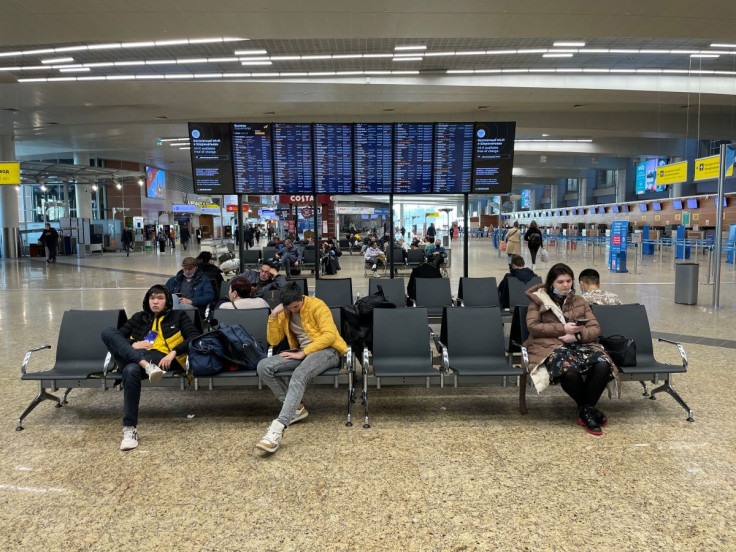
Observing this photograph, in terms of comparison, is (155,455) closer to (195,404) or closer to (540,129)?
(195,404)

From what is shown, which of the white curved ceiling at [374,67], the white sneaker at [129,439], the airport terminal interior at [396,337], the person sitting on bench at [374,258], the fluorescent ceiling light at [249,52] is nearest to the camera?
the airport terminal interior at [396,337]

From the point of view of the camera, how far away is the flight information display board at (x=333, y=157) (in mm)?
8602

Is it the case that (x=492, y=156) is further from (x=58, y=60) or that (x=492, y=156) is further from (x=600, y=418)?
(x=58, y=60)

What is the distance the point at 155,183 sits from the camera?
3938 centimetres

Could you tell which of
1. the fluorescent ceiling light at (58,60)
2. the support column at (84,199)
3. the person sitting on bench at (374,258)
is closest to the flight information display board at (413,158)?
the person sitting on bench at (374,258)

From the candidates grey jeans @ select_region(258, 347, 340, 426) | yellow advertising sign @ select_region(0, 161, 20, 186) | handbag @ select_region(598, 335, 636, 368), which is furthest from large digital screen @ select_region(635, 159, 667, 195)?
yellow advertising sign @ select_region(0, 161, 20, 186)

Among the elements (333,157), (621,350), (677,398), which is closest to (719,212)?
(677,398)

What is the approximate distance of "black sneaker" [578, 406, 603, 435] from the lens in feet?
13.4

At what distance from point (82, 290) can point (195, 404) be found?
10407mm

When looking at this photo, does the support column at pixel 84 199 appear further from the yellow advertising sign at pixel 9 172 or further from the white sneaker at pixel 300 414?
the white sneaker at pixel 300 414

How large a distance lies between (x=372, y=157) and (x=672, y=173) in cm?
1485

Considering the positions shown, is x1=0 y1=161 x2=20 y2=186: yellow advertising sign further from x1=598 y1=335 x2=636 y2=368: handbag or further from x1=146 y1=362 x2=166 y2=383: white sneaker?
x1=598 y1=335 x2=636 y2=368: handbag

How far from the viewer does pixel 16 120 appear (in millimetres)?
19344

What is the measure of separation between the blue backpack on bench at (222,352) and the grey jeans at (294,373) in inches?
6.0
